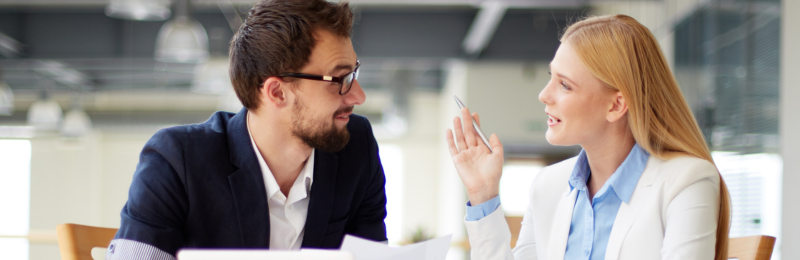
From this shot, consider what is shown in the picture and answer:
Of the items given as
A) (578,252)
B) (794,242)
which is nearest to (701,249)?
(578,252)

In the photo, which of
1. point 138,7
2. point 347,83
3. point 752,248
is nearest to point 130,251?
point 347,83

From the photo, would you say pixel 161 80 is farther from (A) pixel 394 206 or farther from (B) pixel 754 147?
(B) pixel 754 147

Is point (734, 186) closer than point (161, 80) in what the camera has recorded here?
Yes

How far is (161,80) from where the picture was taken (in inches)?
429

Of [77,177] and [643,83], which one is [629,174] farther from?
[77,177]

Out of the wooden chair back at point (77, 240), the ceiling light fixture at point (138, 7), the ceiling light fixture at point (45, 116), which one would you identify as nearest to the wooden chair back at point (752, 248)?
the wooden chair back at point (77, 240)

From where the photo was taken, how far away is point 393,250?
1.21 m

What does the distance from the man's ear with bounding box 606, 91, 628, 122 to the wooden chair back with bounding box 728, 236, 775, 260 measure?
0.46m

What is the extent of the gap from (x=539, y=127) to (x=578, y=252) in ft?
22.0

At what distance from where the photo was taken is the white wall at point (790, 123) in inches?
138

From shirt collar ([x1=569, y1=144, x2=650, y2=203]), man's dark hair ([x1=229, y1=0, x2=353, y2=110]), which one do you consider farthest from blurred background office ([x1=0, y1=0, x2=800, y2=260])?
man's dark hair ([x1=229, y1=0, x2=353, y2=110])

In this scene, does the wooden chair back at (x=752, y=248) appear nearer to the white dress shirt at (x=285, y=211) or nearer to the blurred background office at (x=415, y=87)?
the blurred background office at (x=415, y=87)

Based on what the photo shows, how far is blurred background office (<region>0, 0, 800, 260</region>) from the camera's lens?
3910mm

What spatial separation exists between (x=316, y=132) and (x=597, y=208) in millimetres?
800
